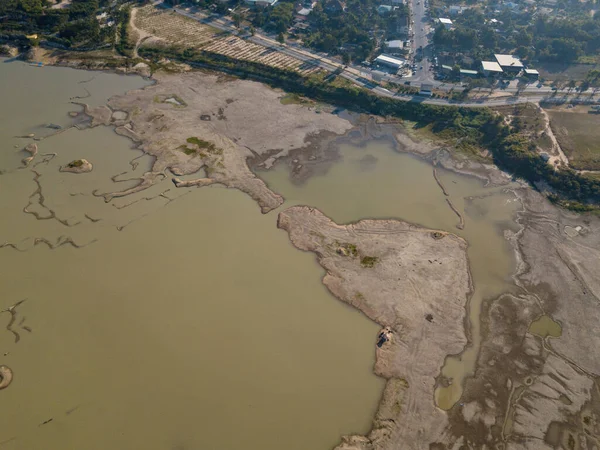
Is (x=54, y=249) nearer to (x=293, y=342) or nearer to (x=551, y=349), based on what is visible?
(x=293, y=342)

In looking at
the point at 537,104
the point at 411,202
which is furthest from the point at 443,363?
the point at 537,104

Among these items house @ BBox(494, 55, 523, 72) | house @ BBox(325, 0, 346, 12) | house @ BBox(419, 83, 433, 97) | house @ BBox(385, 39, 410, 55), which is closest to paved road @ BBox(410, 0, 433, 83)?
house @ BBox(385, 39, 410, 55)

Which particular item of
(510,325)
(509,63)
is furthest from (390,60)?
(510,325)

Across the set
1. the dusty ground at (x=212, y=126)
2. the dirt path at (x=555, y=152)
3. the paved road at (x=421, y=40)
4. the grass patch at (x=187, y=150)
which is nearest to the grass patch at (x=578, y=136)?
the dirt path at (x=555, y=152)

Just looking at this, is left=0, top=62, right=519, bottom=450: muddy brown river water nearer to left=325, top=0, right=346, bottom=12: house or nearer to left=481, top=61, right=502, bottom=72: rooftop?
left=481, top=61, right=502, bottom=72: rooftop

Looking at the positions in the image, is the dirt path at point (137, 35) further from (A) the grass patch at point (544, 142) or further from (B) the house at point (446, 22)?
(A) the grass patch at point (544, 142)

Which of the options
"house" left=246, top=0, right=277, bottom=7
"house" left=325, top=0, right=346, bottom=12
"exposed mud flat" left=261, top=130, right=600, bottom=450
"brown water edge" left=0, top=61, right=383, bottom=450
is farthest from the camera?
"house" left=246, top=0, right=277, bottom=7
